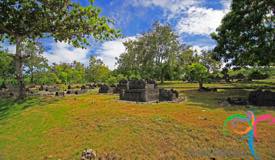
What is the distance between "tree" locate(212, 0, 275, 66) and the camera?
74.4 feet

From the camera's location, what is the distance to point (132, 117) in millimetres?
11172

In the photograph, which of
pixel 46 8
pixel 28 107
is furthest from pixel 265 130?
pixel 28 107

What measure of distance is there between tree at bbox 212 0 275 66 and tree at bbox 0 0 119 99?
714 inches

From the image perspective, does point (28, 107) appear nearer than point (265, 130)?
No

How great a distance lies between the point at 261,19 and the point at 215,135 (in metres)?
19.6

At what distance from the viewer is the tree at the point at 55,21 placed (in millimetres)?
9688

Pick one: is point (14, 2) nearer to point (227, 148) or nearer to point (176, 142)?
point (176, 142)

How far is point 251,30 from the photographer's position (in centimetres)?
2372

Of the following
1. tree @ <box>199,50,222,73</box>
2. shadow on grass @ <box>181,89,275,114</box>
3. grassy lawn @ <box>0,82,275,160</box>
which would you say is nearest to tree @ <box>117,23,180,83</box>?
tree @ <box>199,50,222,73</box>

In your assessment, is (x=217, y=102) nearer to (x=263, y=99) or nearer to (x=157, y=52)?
(x=263, y=99)

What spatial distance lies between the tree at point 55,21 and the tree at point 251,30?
18.1 meters

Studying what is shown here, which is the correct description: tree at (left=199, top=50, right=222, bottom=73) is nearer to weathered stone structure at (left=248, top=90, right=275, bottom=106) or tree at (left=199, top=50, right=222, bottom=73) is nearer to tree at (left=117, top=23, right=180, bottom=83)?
tree at (left=117, top=23, right=180, bottom=83)

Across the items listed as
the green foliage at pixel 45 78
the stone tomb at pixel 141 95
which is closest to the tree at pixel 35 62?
the green foliage at pixel 45 78

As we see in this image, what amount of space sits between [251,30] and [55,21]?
2125 cm
